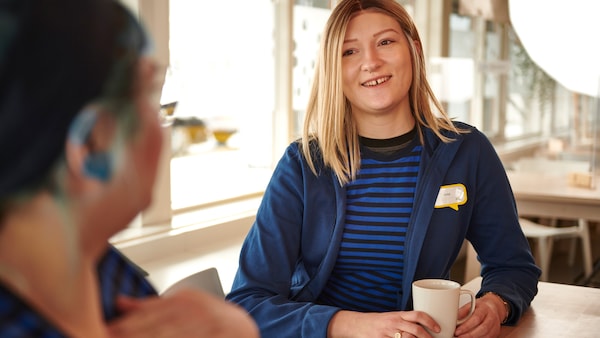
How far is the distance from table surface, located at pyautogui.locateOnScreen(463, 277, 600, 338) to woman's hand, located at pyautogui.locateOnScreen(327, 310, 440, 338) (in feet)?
0.90

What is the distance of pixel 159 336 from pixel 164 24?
2602 millimetres

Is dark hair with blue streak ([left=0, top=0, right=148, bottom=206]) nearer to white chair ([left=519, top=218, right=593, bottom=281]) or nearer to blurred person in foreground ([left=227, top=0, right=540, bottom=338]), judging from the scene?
blurred person in foreground ([left=227, top=0, right=540, bottom=338])

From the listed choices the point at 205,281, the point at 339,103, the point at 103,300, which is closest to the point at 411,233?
the point at 339,103

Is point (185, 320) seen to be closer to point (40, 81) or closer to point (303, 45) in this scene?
point (40, 81)

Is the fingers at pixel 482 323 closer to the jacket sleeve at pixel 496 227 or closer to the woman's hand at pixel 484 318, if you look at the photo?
the woman's hand at pixel 484 318

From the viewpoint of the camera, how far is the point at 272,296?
1538 mm

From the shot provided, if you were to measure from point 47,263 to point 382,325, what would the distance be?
1143mm

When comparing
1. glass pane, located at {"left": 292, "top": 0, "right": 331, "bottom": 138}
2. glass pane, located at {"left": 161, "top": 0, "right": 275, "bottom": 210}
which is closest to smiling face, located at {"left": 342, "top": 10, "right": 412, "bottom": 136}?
glass pane, located at {"left": 161, "top": 0, "right": 275, "bottom": 210}

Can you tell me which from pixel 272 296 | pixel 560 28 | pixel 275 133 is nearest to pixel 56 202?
pixel 272 296

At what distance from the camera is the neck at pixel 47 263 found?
0.26 m

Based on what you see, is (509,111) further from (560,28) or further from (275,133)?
(275,133)

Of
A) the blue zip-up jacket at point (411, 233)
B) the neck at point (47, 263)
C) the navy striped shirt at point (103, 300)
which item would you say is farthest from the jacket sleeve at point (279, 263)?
the neck at point (47, 263)

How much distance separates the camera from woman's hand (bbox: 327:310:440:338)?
1275mm

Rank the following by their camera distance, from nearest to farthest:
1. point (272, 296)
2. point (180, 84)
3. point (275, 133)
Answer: point (272, 296)
point (180, 84)
point (275, 133)
